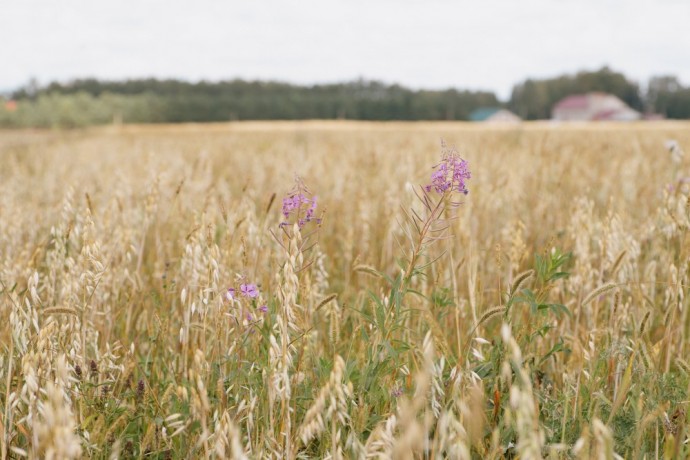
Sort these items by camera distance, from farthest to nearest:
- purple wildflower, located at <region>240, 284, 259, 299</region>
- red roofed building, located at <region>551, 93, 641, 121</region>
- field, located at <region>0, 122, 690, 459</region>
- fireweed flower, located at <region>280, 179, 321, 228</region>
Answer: red roofed building, located at <region>551, 93, 641, 121</region> → purple wildflower, located at <region>240, 284, 259, 299</region> → fireweed flower, located at <region>280, 179, 321, 228</region> → field, located at <region>0, 122, 690, 459</region>

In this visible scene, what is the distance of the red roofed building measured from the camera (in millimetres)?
84319

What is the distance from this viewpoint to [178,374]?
6.03 ft

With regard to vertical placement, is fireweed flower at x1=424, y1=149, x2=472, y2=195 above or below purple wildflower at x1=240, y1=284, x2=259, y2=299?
above

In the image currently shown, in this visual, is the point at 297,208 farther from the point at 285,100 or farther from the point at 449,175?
the point at 285,100

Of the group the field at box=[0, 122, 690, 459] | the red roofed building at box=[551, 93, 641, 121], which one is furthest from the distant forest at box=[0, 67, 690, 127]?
the field at box=[0, 122, 690, 459]

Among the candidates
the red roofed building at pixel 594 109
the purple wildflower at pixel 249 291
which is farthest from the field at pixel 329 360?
the red roofed building at pixel 594 109

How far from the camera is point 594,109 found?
86.1 metres

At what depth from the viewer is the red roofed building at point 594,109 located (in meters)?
84.3

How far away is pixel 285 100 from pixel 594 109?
151 ft

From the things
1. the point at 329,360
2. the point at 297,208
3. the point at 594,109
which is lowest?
Answer: the point at 329,360

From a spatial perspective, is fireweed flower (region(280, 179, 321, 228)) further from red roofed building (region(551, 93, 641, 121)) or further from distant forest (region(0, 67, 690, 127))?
red roofed building (region(551, 93, 641, 121))

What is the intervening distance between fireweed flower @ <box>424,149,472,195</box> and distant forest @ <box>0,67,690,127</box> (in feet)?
176

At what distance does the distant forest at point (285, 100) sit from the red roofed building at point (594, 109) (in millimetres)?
2234

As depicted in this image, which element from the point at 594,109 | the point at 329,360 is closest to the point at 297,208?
the point at 329,360
